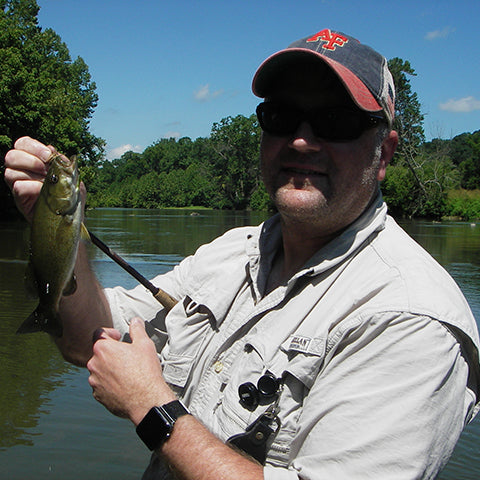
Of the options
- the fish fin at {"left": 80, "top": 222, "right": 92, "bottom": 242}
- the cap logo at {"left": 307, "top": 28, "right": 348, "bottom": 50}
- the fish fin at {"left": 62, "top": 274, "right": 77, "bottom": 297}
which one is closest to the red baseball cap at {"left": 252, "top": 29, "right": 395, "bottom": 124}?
the cap logo at {"left": 307, "top": 28, "right": 348, "bottom": 50}

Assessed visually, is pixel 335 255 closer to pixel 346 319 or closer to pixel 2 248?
pixel 346 319

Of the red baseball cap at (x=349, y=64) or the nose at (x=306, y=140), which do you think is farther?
the nose at (x=306, y=140)

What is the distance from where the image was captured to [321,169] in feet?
8.32

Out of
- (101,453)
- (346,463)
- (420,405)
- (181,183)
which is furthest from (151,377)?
(181,183)

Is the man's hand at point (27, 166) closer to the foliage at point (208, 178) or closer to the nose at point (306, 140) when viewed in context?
the nose at point (306, 140)

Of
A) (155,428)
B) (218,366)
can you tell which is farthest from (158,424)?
(218,366)

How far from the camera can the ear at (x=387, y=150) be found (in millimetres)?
2664

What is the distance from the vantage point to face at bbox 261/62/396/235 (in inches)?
98.6

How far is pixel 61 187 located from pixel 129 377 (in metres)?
0.86

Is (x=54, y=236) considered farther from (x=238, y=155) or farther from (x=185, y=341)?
(x=238, y=155)

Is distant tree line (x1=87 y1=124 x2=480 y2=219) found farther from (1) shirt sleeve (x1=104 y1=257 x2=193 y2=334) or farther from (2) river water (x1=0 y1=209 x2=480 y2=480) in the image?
(1) shirt sleeve (x1=104 y1=257 x2=193 y2=334)

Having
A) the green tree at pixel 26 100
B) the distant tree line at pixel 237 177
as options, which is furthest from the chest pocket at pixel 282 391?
the distant tree line at pixel 237 177

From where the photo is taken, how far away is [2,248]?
19016mm

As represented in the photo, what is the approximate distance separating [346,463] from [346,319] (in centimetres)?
49
